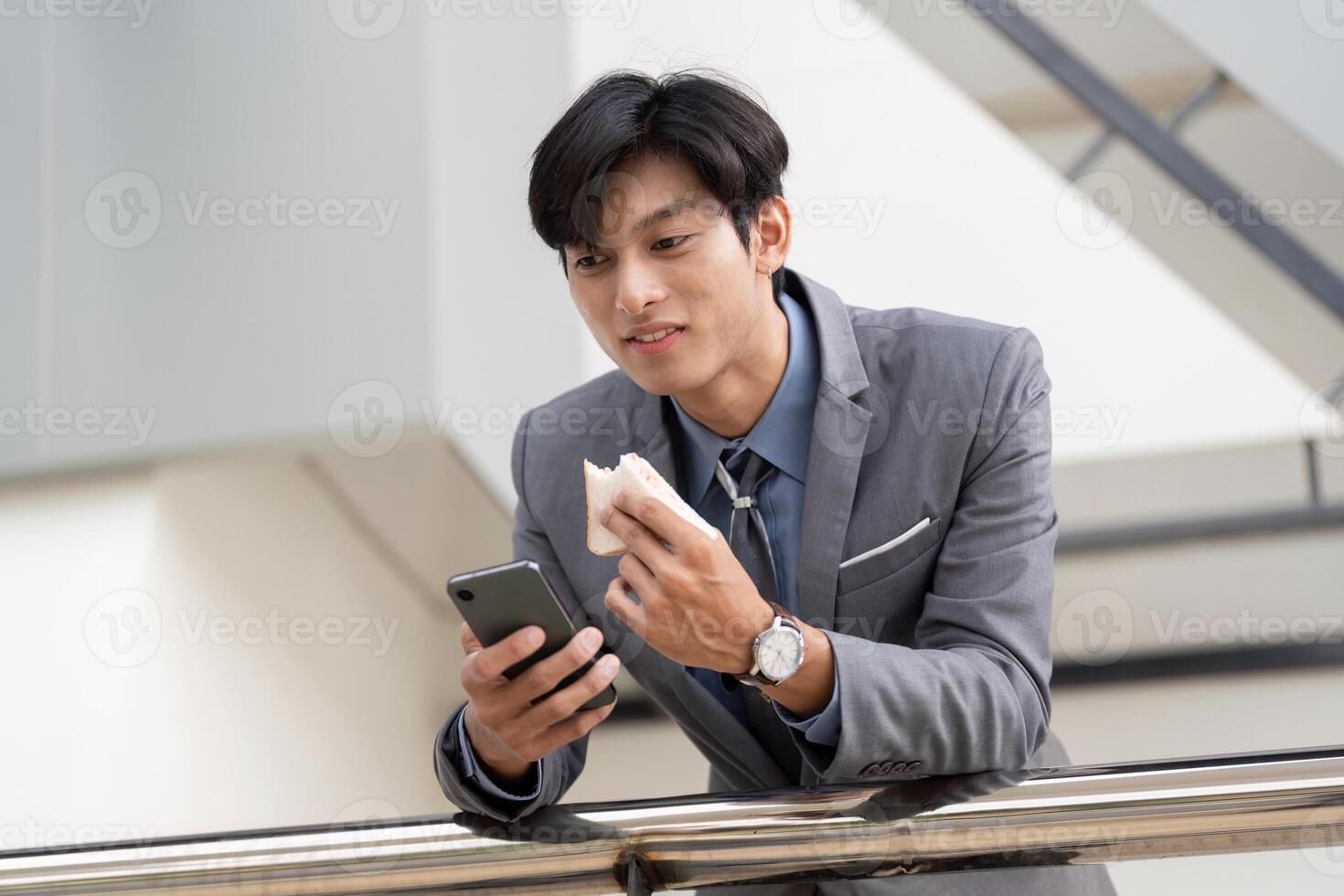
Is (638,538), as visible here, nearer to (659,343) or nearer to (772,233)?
(659,343)

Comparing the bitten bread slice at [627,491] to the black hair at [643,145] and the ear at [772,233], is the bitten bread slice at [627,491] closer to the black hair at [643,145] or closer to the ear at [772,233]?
the black hair at [643,145]

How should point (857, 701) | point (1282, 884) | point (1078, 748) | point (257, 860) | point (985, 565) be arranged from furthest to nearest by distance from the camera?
Result: point (1078, 748) → point (1282, 884) → point (985, 565) → point (857, 701) → point (257, 860)

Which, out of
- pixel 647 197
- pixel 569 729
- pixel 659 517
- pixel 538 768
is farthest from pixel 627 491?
pixel 647 197

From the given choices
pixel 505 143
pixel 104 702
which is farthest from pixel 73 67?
pixel 104 702

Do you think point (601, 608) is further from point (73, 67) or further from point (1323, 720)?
point (1323, 720)

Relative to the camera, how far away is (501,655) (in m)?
1.12

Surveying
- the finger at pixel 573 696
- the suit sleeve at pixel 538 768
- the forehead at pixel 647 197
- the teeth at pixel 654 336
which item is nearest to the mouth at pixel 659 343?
the teeth at pixel 654 336

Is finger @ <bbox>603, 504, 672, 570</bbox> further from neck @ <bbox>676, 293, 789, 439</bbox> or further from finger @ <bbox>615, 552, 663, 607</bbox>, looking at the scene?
neck @ <bbox>676, 293, 789, 439</bbox>

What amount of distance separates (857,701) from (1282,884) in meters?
2.67

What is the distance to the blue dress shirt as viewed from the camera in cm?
149

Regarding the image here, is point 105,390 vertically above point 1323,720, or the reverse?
point 105,390

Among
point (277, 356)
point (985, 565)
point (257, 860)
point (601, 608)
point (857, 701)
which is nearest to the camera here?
point (257, 860)

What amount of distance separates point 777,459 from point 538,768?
0.47 meters

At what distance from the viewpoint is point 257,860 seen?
2.99 feet
